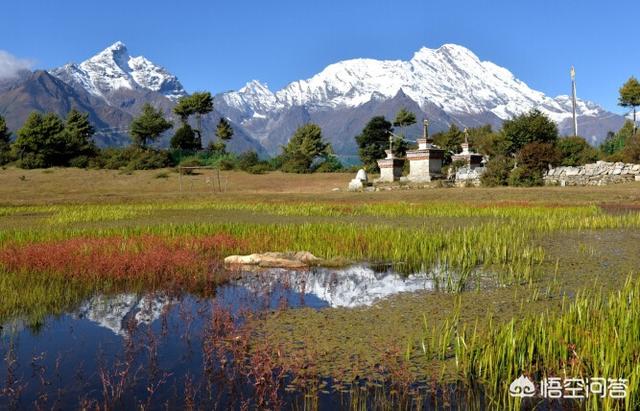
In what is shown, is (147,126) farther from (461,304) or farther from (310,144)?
(461,304)

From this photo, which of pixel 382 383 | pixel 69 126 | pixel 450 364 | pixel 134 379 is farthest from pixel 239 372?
pixel 69 126

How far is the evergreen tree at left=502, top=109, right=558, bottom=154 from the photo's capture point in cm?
4909

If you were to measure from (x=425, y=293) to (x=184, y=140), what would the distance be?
66997mm

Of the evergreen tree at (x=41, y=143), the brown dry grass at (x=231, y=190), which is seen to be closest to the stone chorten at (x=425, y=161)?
the brown dry grass at (x=231, y=190)

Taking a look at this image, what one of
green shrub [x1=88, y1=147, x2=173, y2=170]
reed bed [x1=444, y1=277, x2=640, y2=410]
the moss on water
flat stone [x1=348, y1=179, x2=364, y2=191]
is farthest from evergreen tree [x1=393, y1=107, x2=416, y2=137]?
reed bed [x1=444, y1=277, x2=640, y2=410]

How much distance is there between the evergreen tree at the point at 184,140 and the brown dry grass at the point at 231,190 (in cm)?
2000

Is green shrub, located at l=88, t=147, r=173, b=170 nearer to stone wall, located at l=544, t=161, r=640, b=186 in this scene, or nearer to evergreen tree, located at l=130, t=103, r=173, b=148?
evergreen tree, located at l=130, t=103, r=173, b=148

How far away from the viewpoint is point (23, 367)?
5.25 metres

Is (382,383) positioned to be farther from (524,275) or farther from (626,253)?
(626,253)

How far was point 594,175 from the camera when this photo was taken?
1531 inches

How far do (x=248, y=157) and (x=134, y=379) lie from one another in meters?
53.2

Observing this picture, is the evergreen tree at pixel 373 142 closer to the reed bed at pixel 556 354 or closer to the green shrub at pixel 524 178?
the green shrub at pixel 524 178

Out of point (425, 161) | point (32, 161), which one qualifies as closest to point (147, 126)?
point (32, 161)

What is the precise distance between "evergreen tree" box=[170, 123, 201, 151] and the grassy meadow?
4975 centimetres
